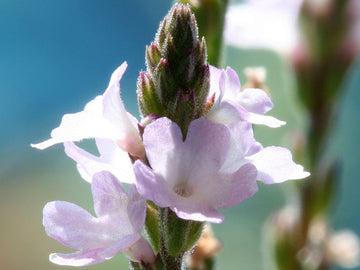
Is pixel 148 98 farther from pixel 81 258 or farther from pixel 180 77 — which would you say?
pixel 81 258

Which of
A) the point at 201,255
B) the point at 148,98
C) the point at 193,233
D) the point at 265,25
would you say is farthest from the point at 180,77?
the point at 265,25

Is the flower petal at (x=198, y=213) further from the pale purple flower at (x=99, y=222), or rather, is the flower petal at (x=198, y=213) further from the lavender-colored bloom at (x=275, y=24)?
the lavender-colored bloom at (x=275, y=24)

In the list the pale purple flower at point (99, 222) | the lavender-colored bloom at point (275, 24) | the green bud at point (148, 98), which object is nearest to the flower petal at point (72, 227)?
the pale purple flower at point (99, 222)

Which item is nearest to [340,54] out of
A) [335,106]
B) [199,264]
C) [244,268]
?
[335,106]

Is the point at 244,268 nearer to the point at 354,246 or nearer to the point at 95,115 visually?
the point at 354,246

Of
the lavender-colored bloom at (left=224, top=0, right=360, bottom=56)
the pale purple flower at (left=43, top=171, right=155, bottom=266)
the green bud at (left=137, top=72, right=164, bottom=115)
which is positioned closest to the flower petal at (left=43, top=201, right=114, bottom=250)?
the pale purple flower at (left=43, top=171, right=155, bottom=266)

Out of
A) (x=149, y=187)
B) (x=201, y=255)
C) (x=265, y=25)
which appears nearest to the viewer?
(x=149, y=187)
